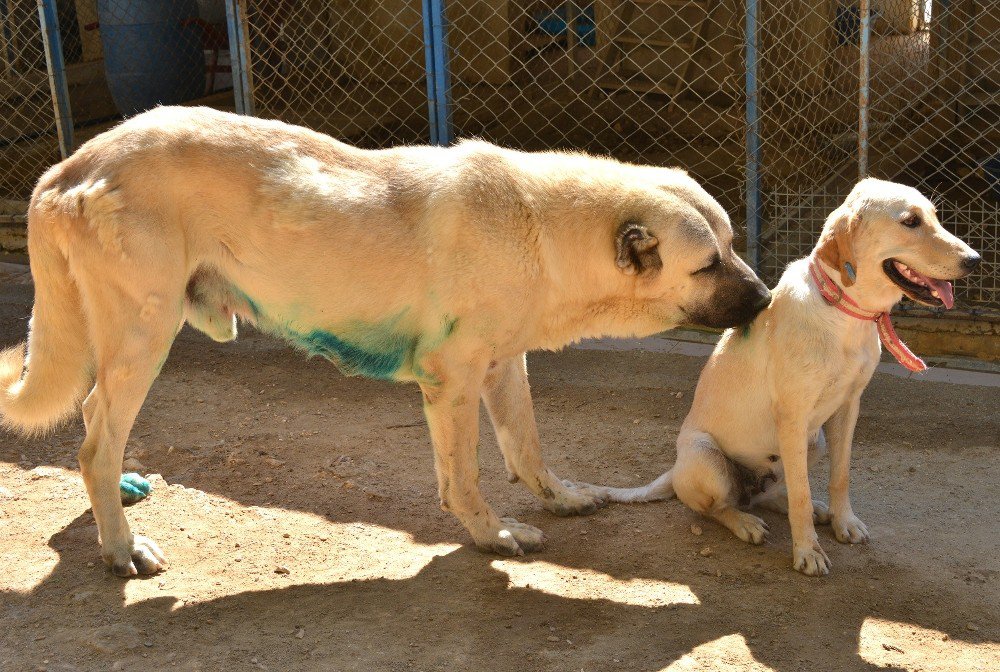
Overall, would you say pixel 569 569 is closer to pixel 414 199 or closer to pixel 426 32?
pixel 414 199

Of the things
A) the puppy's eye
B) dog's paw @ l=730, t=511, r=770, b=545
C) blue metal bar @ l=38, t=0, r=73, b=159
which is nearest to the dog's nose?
the puppy's eye

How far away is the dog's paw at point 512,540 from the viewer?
3.95 metres

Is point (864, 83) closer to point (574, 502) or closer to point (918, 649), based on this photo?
point (574, 502)

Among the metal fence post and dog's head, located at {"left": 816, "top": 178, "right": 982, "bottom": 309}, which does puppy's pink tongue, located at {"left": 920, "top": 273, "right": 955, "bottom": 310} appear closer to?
dog's head, located at {"left": 816, "top": 178, "right": 982, "bottom": 309}

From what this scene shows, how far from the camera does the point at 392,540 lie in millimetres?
4156

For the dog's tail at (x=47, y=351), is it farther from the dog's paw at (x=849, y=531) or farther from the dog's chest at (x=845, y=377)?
the dog's paw at (x=849, y=531)

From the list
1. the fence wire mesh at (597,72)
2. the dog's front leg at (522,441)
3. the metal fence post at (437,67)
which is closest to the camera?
the dog's front leg at (522,441)

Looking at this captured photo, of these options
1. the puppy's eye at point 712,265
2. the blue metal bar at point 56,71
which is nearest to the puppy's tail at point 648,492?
the puppy's eye at point 712,265

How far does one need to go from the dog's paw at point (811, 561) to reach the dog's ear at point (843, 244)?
952 mm

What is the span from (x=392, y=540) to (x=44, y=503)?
1.46 meters

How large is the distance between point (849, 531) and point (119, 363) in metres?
2.71

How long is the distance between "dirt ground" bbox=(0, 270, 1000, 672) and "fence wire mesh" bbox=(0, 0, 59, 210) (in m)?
4.39

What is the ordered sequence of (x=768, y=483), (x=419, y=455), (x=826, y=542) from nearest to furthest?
(x=826, y=542)
(x=768, y=483)
(x=419, y=455)

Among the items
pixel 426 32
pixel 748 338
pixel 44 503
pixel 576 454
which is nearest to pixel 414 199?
pixel 748 338
